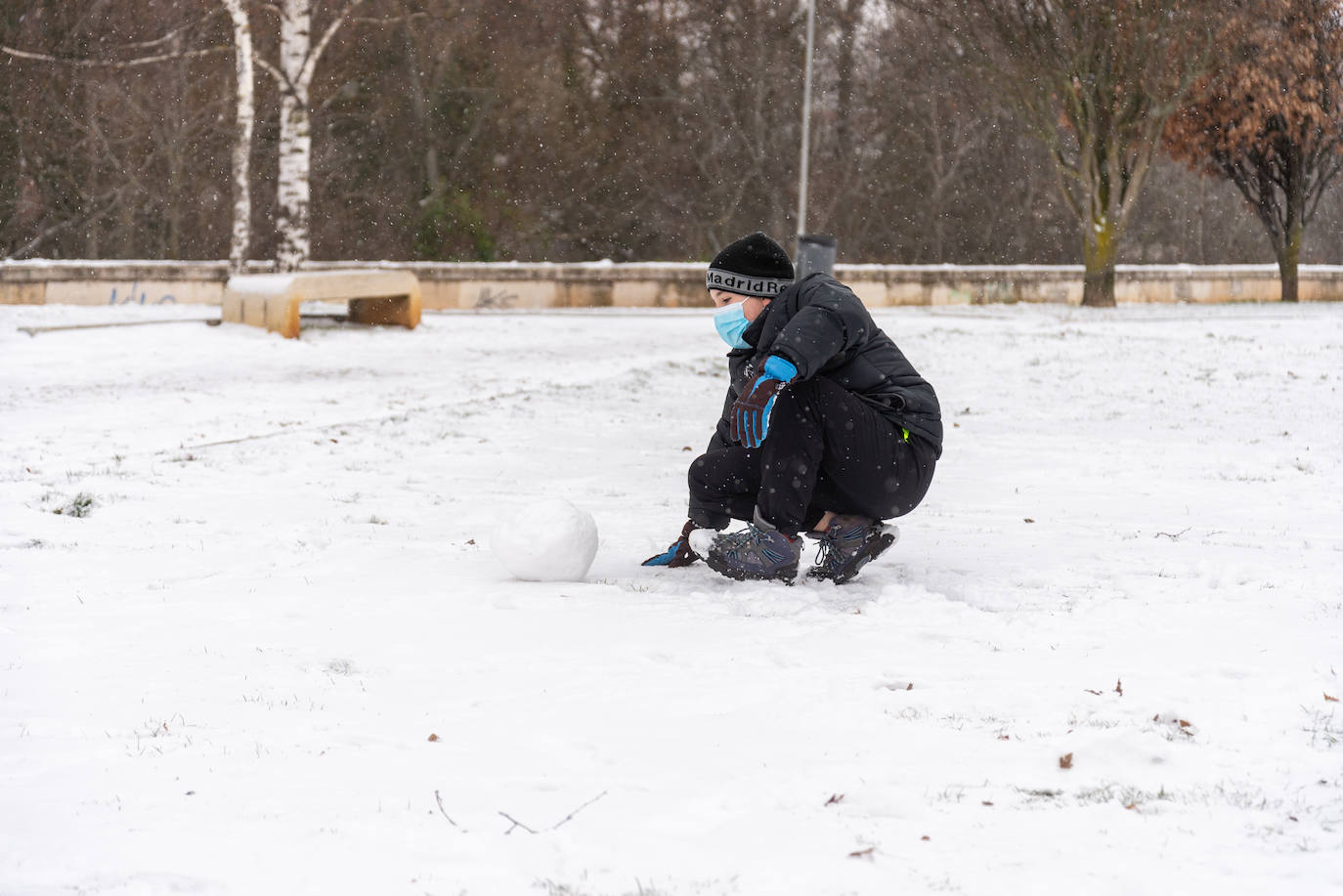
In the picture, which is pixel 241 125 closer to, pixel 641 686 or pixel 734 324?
pixel 734 324

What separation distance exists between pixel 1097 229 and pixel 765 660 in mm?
23051

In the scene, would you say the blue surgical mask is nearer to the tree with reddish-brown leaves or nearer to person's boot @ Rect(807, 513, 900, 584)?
person's boot @ Rect(807, 513, 900, 584)

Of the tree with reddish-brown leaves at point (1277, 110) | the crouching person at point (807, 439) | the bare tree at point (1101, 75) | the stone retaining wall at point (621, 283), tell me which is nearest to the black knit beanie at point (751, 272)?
the crouching person at point (807, 439)

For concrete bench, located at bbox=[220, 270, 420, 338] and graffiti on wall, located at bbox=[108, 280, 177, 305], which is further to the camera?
graffiti on wall, located at bbox=[108, 280, 177, 305]

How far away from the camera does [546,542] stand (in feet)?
15.8

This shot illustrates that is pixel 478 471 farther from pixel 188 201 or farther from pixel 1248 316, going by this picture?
pixel 188 201

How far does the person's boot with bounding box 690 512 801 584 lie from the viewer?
4730 mm

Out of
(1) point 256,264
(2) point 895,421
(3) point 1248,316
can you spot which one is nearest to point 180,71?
(1) point 256,264

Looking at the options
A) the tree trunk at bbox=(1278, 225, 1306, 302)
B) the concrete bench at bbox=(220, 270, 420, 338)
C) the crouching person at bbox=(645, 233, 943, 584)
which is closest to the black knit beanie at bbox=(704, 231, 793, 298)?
the crouching person at bbox=(645, 233, 943, 584)

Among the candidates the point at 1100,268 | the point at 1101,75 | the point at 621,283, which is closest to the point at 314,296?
the point at 621,283

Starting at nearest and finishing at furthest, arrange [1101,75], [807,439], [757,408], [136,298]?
1. [757,408]
2. [807,439]
3. [136,298]
4. [1101,75]

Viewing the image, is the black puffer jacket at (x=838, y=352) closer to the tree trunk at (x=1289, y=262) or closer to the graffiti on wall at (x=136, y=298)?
the graffiti on wall at (x=136, y=298)

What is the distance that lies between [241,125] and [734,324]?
16949 millimetres

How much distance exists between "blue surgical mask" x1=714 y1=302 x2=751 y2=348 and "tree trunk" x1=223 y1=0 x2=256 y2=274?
651 inches
